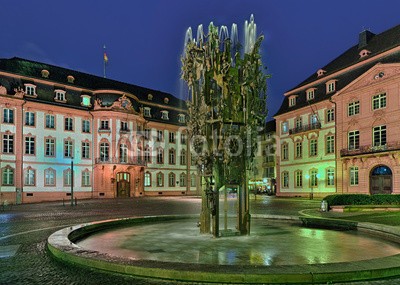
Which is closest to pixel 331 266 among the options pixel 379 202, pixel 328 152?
pixel 379 202

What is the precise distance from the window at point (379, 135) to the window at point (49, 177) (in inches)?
1519

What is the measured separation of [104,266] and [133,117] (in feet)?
168

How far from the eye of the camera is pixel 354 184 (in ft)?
150

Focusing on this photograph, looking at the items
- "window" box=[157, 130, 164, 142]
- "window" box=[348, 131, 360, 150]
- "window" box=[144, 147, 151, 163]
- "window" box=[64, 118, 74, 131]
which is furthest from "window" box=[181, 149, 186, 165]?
"window" box=[348, 131, 360, 150]

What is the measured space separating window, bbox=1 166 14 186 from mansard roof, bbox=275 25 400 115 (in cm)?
3787

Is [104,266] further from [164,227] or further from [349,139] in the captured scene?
[349,139]

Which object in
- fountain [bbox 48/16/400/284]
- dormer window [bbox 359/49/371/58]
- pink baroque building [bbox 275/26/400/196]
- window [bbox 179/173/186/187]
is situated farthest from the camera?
window [bbox 179/173/186/187]

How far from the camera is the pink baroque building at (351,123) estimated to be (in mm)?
41562

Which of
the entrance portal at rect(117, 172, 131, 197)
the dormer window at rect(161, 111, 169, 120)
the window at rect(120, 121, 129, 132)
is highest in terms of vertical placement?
the dormer window at rect(161, 111, 169, 120)

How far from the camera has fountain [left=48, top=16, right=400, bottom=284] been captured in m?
9.29

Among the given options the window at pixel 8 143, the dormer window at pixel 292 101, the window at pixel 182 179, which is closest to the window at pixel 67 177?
the window at pixel 8 143

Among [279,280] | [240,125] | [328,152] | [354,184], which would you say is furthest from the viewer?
[328,152]

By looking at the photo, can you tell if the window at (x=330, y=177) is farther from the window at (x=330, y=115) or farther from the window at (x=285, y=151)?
the window at (x=285, y=151)

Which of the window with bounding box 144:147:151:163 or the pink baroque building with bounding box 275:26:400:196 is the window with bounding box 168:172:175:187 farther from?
the pink baroque building with bounding box 275:26:400:196
